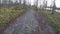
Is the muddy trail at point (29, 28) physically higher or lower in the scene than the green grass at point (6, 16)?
lower

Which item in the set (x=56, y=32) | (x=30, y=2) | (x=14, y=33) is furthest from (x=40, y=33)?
(x=30, y=2)

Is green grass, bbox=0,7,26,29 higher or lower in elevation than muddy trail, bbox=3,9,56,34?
higher

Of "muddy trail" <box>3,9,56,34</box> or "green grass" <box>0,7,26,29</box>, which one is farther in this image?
"green grass" <box>0,7,26,29</box>

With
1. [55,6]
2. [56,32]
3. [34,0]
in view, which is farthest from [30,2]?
[56,32]

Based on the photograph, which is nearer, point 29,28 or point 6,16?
point 29,28

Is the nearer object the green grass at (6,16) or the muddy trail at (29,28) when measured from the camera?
the muddy trail at (29,28)

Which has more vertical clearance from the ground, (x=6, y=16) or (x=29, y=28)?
(x=6, y=16)

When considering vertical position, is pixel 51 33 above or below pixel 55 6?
below

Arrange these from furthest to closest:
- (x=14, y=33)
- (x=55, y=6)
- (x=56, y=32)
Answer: (x=55, y=6)
(x=56, y=32)
(x=14, y=33)

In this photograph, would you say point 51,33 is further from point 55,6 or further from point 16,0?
point 16,0

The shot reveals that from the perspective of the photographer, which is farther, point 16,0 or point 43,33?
point 16,0

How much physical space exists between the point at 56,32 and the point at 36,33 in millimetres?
1062

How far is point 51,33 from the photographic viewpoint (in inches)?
292

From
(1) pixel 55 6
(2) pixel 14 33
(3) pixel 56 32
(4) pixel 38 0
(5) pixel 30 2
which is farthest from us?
(4) pixel 38 0
